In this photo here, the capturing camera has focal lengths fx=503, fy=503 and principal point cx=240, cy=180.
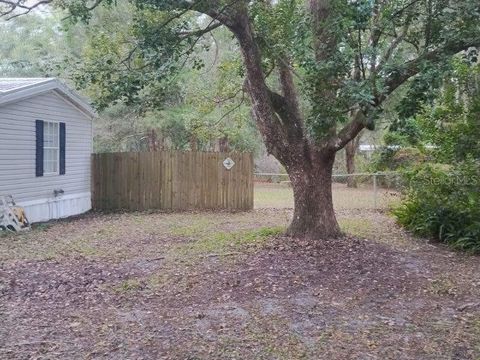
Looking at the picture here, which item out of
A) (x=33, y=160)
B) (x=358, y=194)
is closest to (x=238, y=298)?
(x=33, y=160)

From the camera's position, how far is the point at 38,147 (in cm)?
1166

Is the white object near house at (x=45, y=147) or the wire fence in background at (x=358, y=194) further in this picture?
the wire fence in background at (x=358, y=194)

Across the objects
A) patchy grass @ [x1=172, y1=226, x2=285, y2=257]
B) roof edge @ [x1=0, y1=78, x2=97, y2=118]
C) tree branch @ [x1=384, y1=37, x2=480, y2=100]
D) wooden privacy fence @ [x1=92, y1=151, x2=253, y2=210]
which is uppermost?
roof edge @ [x1=0, y1=78, x2=97, y2=118]

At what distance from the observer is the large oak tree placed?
595cm

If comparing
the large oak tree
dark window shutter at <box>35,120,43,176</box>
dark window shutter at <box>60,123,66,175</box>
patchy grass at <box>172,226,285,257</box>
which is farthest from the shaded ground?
dark window shutter at <box>35,120,43,176</box>

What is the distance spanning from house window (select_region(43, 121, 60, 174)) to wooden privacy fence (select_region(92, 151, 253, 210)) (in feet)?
6.08

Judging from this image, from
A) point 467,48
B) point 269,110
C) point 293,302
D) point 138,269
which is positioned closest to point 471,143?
point 467,48

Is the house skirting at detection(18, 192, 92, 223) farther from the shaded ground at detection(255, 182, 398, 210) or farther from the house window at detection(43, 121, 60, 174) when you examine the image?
the shaded ground at detection(255, 182, 398, 210)

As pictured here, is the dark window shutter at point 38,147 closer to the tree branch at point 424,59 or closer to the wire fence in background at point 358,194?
the wire fence in background at point 358,194

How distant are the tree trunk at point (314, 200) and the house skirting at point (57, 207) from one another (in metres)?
6.45

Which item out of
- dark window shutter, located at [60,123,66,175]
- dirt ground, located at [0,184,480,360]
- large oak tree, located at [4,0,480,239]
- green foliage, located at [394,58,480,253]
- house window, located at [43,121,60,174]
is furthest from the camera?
dark window shutter, located at [60,123,66,175]

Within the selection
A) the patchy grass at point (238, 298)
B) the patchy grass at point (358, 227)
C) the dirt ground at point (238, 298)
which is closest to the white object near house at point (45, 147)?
the dirt ground at point (238, 298)

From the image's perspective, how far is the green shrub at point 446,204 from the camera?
844 centimetres

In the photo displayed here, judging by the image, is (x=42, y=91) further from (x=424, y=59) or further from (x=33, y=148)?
(x=424, y=59)
